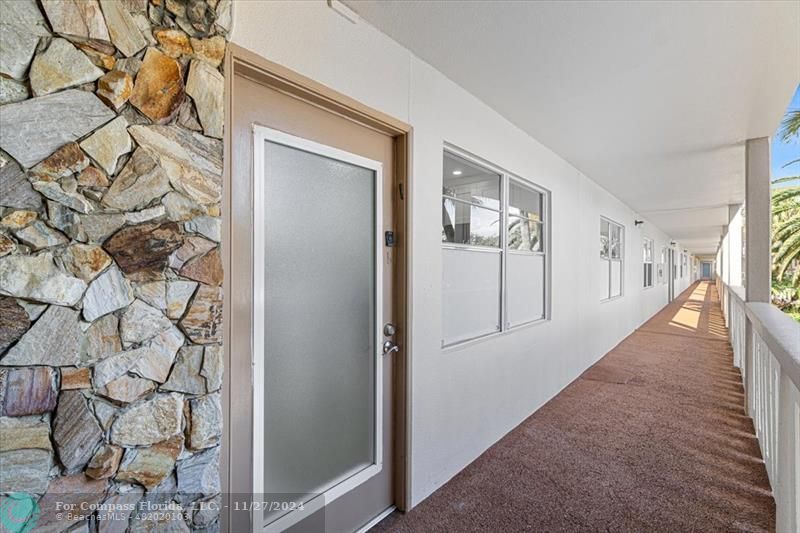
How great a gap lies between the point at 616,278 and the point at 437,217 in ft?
18.5

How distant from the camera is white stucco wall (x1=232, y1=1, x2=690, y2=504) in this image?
165cm

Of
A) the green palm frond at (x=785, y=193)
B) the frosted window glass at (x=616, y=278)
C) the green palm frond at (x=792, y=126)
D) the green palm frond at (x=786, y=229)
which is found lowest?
the frosted window glass at (x=616, y=278)

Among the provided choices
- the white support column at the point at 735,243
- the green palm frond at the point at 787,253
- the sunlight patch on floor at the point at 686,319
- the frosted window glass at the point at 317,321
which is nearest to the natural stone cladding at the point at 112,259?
the frosted window glass at the point at 317,321

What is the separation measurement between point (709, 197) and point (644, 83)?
4961 millimetres

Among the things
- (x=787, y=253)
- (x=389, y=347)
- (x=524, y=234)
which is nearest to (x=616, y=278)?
(x=787, y=253)

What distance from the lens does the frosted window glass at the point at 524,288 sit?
10.9ft

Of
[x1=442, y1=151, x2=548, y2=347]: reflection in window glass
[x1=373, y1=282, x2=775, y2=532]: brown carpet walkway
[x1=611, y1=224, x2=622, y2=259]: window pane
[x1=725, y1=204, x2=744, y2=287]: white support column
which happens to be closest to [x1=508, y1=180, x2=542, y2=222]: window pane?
[x1=442, y1=151, x2=548, y2=347]: reflection in window glass

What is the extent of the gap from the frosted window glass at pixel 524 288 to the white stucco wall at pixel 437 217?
0.52ft

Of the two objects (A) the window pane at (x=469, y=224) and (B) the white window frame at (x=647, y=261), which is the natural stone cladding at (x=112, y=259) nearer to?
(A) the window pane at (x=469, y=224)

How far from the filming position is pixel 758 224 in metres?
3.30

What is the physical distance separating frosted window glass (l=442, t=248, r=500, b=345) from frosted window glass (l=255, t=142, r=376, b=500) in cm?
75

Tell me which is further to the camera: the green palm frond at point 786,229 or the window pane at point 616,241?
the window pane at point 616,241

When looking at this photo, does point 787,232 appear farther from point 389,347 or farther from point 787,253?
point 389,347

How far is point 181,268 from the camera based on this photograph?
1186 mm
